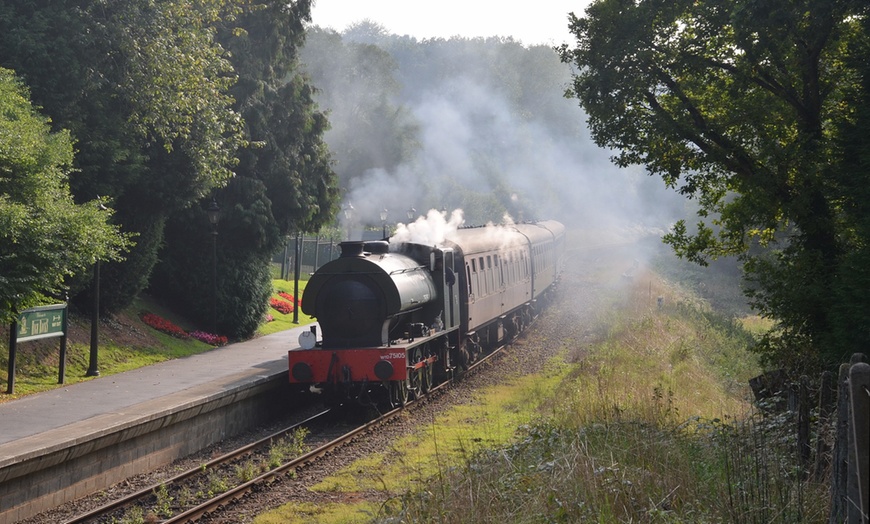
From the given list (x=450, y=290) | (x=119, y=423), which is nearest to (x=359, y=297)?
(x=450, y=290)

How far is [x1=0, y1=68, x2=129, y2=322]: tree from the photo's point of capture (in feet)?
43.0

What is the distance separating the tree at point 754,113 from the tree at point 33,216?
28.2 feet

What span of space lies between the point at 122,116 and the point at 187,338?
6206mm

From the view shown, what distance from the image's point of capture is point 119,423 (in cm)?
1108

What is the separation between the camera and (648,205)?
8969cm

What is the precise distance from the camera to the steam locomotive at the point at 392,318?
46.8 feet

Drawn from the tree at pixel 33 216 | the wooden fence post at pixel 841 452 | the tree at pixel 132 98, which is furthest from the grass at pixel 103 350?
the wooden fence post at pixel 841 452

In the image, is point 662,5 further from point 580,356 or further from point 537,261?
point 537,261

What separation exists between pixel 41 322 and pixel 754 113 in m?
12.3

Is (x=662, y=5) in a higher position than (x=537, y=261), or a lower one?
higher

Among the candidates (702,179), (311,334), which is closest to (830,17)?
(702,179)

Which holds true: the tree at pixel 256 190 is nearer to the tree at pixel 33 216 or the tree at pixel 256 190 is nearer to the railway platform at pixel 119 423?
the railway platform at pixel 119 423

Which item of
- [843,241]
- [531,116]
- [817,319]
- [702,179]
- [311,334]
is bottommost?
[311,334]

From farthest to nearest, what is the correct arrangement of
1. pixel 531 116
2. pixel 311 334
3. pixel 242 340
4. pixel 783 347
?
pixel 531 116 → pixel 242 340 → pixel 311 334 → pixel 783 347
